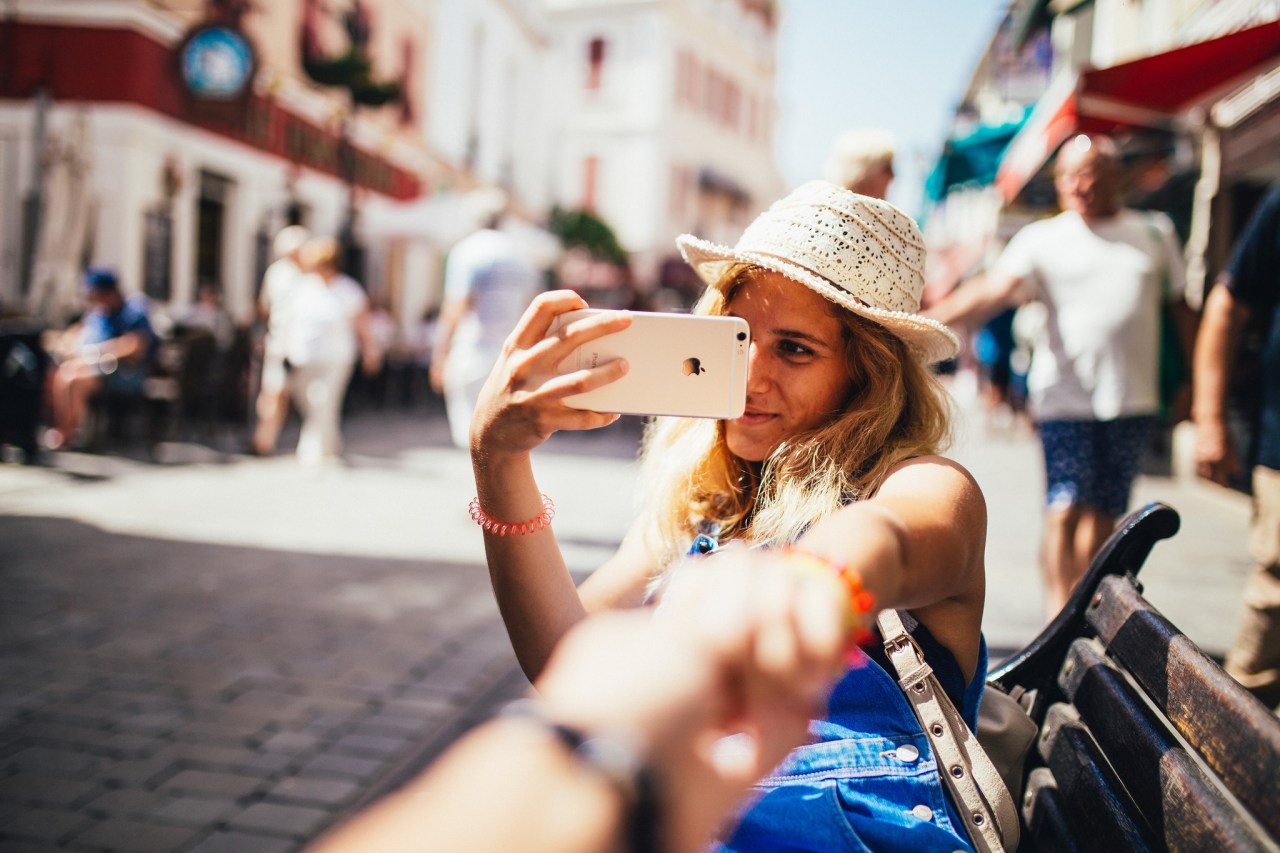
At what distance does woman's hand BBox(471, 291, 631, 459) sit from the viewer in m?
1.31

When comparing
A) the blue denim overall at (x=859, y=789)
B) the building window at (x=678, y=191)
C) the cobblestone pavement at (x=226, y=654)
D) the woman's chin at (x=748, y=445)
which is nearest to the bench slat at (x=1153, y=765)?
the blue denim overall at (x=859, y=789)

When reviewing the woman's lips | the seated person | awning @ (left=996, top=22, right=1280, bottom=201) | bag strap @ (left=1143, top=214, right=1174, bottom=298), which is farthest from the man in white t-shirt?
the seated person

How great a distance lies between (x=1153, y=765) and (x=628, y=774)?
88cm

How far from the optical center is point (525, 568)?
1.52 metres

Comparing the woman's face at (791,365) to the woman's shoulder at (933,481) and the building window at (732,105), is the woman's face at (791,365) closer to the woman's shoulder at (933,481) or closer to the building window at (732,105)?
the woman's shoulder at (933,481)

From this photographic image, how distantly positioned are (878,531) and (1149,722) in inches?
23.0

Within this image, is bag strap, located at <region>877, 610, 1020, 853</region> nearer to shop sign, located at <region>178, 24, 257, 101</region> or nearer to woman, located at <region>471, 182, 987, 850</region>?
woman, located at <region>471, 182, 987, 850</region>

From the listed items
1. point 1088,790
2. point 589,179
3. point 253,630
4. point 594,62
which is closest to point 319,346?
point 253,630

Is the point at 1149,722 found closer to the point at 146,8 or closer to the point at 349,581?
the point at 349,581

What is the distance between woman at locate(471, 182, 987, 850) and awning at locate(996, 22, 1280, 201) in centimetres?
563

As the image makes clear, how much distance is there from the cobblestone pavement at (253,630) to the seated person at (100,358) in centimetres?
74

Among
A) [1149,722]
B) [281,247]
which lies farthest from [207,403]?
[1149,722]

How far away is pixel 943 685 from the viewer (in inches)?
54.9

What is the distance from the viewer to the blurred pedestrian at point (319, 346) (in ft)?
29.3
